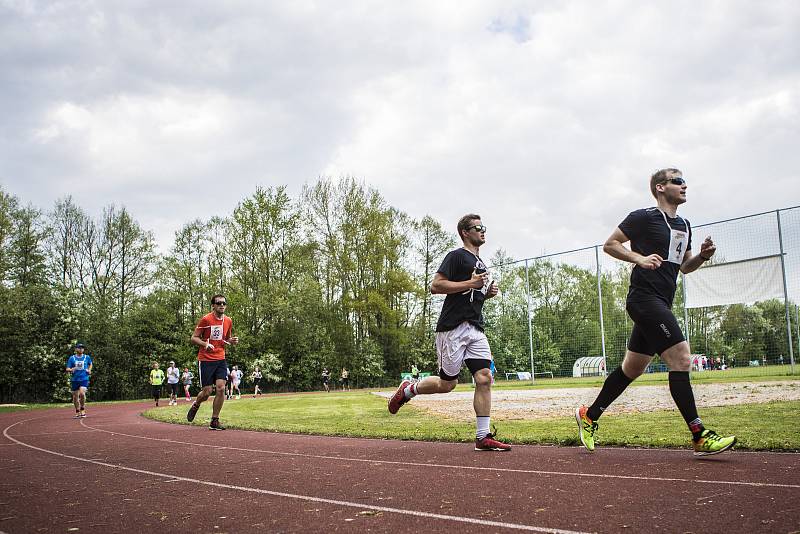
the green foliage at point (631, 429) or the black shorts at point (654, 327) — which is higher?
the black shorts at point (654, 327)

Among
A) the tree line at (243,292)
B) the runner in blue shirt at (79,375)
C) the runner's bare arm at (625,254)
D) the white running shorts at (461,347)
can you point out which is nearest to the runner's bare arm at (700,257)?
the runner's bare arm at (625,254)

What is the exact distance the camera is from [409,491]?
14.0ft

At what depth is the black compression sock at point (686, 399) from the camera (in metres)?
4.98

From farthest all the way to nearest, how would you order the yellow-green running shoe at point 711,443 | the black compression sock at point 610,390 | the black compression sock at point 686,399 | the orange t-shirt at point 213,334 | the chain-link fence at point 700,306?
the chain-link fence at point 700,306 < the orange t-shirt at point 213,334 < the black compression sock at point 610,390 < the black compression sock at point 686,399 < the yellow-green running shoe at point 711,443

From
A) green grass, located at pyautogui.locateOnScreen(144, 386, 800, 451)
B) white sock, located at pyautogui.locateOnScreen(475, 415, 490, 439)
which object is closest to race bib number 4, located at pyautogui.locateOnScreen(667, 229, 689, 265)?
green grass, located at pyautogui.locateOnScreen(144, 386, 800, 451)

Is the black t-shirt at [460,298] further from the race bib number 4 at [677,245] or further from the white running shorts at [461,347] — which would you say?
the race bib number 4 at [677,245]

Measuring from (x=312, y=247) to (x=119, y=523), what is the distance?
4289cm

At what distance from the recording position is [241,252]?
151ft

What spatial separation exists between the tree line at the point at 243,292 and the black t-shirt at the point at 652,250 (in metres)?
29.1

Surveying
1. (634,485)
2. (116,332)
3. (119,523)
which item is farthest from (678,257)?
(116,332)

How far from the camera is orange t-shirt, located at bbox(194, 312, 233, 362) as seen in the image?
413 inches

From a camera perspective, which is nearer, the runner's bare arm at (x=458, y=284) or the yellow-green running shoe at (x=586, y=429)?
the yellow-green running shoe at (x=586, y=429)

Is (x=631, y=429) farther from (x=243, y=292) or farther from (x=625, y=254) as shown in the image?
(x=243, y=292)

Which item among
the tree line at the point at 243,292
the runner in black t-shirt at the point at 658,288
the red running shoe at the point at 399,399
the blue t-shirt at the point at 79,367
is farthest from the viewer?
the tree line at the point at 243,292
